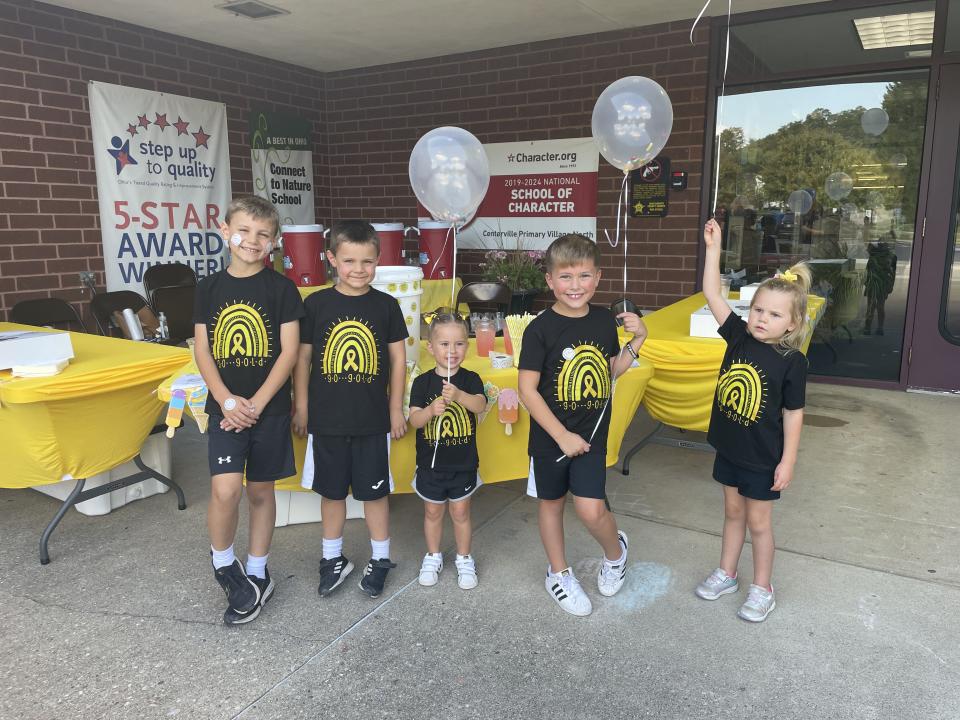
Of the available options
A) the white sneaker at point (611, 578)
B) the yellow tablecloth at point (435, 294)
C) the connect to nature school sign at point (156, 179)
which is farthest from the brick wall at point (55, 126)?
the white sneaker at point (611, 578)

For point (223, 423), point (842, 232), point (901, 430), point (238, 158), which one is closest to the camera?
point (223, 423)

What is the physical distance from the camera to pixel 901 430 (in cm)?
451

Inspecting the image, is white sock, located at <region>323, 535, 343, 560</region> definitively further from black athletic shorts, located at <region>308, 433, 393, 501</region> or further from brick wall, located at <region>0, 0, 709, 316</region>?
brick wall, located at <region>0, 0, 709, 316</region>

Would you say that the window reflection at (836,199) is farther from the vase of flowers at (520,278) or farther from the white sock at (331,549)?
the white sock at (331,549)

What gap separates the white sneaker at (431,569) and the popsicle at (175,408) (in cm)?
108

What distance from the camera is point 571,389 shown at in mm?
2324

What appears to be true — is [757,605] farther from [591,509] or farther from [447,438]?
[447,438]

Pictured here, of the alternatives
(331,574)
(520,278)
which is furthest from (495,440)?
(520,278)

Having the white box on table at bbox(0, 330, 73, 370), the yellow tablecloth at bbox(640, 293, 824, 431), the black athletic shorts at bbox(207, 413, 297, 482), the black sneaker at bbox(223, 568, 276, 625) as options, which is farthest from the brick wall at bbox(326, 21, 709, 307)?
the white box on table at bbox(0, 330, 73, 370)

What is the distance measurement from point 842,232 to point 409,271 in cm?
429

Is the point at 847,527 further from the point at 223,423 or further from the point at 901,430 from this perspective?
the point at 223,423

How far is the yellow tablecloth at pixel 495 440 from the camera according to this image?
110 inches

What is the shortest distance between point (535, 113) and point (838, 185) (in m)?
2.78

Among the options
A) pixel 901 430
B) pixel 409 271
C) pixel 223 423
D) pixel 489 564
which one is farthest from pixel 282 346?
pixel 901 430
